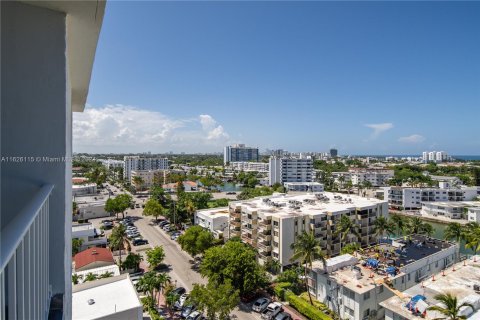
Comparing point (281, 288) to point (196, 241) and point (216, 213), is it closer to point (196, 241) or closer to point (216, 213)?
point (196, 241)

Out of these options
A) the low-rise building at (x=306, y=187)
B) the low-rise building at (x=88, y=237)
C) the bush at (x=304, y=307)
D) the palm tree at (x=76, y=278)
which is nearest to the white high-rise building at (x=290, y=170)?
the low-rise building at (x=306, y=187)

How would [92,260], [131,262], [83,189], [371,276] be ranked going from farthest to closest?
[83,189] < [131,262] < [92,260] < [371,276]

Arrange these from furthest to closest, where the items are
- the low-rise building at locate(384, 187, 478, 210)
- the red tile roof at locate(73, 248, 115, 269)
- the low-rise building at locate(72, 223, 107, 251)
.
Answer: the low-rise building at locate(384, 187, 478, 210) < the low-rise building at locate(72, 223, 107, 251) < the red tile roof at locate(73, 248, 115, 269)

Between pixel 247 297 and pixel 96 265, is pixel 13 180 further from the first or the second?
pixel 96 265

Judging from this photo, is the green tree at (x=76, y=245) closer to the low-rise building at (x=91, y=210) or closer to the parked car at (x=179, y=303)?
the parked car at (x=179, y=303)

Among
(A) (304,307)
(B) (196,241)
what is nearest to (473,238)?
(A) (304,307)

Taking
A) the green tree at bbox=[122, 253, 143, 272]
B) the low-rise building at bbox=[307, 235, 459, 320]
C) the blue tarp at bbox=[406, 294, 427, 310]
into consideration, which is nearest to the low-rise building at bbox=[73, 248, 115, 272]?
the green tree at bbox=[122, 253, 143, 272]

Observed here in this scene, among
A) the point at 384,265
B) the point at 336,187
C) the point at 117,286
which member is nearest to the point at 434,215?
the point at 336,187

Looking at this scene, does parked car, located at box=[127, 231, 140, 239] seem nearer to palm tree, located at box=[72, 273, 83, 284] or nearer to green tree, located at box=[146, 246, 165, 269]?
green tree, located at box=[146, 246, 165, 269]
